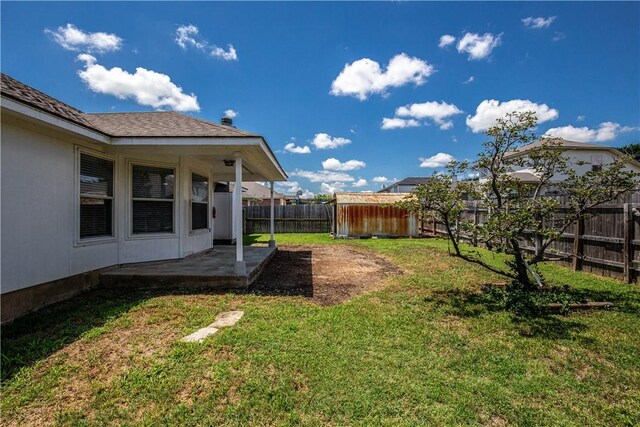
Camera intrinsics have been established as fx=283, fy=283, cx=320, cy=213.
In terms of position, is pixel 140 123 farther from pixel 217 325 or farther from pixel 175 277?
pixel 217 325

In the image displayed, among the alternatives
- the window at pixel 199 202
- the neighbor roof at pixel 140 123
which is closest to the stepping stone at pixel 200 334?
the neighbor roof at pixel 140 123

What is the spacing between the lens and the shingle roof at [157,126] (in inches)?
208

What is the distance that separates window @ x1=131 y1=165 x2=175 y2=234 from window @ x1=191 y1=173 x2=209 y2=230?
0.91 m

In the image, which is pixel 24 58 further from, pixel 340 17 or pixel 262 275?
pixel 340 17

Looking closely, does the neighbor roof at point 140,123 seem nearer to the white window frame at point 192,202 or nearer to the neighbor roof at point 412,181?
the white window frame at point 192,202

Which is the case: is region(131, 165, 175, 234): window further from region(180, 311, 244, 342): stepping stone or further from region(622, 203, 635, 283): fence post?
region(622, 203, 635, 283): fence post

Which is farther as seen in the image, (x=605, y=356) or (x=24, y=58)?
(x=24, y=58)

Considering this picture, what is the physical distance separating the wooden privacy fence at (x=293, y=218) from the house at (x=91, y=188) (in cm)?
1071

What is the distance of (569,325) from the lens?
147 inches

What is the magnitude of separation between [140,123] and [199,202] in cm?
249

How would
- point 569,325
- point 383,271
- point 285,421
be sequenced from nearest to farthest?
point 285,421
point 569,325
point 383,271

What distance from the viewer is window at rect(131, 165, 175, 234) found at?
20.1 feet

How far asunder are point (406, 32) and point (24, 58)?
10248mm

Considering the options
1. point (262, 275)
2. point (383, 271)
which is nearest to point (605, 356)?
point (383, 271)
